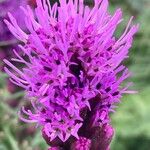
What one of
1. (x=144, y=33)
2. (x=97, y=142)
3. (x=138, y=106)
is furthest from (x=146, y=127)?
(x=97, y=142)

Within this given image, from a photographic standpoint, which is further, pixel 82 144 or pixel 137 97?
pixel 137 97

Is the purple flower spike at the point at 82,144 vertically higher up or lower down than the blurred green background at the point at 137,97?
lower down

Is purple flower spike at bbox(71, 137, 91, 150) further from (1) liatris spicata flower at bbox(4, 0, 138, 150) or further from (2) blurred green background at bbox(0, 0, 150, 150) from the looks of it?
(2) blurred green background at bbox(0, 0, 150, 150)

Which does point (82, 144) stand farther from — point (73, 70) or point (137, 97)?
point (137, 97)

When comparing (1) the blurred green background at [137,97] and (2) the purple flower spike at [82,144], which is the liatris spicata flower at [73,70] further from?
(1) the blurred green background at [137,97]

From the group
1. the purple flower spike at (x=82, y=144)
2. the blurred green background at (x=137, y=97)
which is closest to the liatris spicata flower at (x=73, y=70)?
the purple flower spike at (x=82, y=144)

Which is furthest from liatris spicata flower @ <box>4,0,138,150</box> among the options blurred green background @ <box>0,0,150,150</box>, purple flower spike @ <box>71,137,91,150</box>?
blurred green background @ <box>0,0,150,150</box>

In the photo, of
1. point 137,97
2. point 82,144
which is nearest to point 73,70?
point 82,144

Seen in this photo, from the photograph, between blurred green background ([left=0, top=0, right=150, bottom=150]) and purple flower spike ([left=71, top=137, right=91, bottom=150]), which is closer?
purple flower spike ([left=71, top=137, right=91, bottom=150])
